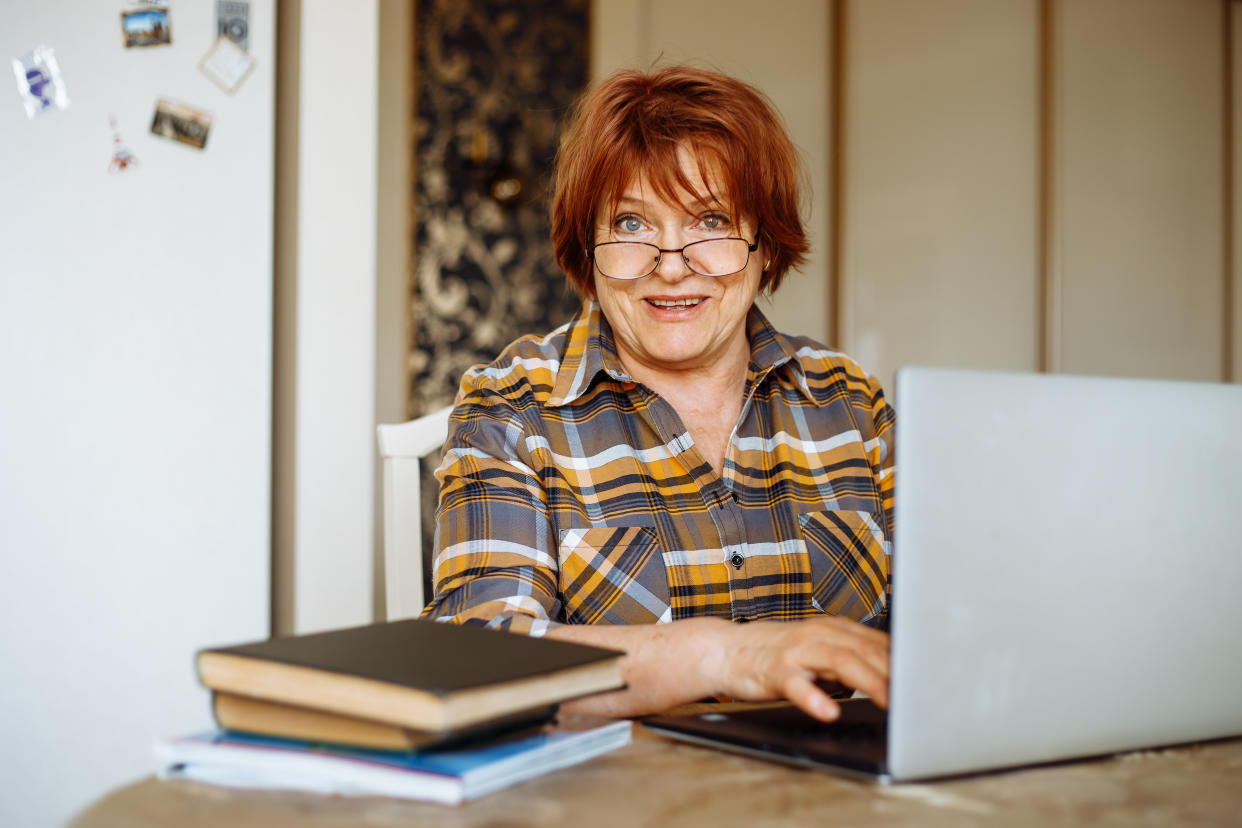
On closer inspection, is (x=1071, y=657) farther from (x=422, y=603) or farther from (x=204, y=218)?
(x=204, y=218)

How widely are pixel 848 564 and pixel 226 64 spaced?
1.59 metres

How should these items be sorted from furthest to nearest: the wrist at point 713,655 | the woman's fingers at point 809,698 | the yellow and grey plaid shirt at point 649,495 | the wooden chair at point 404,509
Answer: the wooden chair at point 404,509
the yellow and grey plaid shirt at point 649,495
the wrist at point 713,655
the woman's fingers at point 809,698

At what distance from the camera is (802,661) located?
0.73 metres

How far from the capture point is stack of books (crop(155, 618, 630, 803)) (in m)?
0.58

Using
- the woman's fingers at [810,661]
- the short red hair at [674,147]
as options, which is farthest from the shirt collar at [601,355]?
the woman's fingers at [810,661]

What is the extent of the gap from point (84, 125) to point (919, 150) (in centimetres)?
230

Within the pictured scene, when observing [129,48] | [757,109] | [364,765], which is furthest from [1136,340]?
[364,765]

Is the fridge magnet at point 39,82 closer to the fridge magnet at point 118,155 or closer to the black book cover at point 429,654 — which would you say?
the fridge magnet at point 118,155

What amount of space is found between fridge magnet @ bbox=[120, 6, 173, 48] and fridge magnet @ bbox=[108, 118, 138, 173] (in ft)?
0.55

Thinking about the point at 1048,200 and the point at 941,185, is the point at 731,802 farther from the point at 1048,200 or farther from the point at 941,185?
the point at 1048,200

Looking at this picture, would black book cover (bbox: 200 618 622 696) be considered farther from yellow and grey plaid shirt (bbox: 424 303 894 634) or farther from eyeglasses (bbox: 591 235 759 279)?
eyeglasses (bbox: 591 235 759 279)

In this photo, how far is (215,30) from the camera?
80.3 inches

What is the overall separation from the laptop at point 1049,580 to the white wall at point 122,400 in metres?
1.53

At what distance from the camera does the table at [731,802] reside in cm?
56
